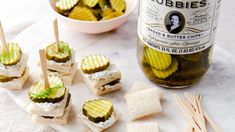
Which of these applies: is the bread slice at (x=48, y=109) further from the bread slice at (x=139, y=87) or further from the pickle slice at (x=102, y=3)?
the pickle slice at (x=102, y=3)

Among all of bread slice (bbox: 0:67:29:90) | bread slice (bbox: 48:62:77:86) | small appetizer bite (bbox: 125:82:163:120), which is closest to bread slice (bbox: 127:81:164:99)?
small appetizer bite (bbox: 125:82:163:120)

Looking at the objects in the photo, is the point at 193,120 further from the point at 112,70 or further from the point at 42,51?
the point at 42,51

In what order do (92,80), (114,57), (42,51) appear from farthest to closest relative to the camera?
(114,57), (92,80), (42,51)

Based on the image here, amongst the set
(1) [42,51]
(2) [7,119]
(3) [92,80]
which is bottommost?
(2) [7,119]

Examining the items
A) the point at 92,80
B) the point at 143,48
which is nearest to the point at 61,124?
the point at 92,80

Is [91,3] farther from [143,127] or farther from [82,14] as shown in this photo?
[143,127]

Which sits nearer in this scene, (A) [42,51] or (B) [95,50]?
(A) [42,51]

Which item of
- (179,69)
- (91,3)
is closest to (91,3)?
(91,3)
